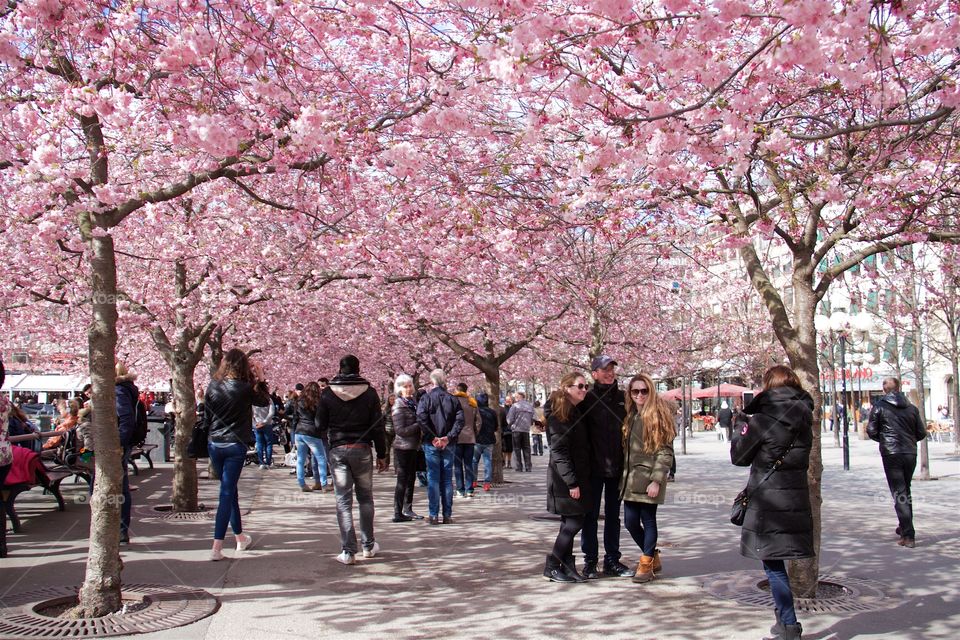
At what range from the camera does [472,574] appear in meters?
7.36

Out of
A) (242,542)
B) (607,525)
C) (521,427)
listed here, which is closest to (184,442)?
(242,542)

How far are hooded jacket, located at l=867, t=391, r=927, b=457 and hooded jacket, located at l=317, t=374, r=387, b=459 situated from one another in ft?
17.3

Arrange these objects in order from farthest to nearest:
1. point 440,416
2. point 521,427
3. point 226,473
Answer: point 521,427
point 440,416
point 226,473

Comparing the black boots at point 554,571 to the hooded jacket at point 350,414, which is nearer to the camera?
the black boots at point 554,571

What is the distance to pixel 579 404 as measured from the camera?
7.16 m

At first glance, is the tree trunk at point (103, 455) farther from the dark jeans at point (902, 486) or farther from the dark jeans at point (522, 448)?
the dark jeans at point (522, 448)

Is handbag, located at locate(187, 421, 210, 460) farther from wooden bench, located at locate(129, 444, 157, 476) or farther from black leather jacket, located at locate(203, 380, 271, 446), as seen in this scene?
wooden bench, located at locate(129, 444, 157, 476)

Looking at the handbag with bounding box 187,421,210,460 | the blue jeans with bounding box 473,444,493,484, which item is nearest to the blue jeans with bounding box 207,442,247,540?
the handbag with bounding box 187,421,210,460

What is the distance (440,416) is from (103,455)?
5.91 m

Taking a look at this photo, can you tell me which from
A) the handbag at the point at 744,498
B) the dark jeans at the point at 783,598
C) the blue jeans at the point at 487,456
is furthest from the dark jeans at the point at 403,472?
the dark jeans at the point at 783,598

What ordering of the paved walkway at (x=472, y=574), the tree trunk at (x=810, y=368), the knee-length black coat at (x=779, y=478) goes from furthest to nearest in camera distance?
the tree trunk at (x=810, y=368), the paved walkway at (x=472, y=574), the knee-length black coat at (x=779, y=478)

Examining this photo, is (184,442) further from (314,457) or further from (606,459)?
(606,459)

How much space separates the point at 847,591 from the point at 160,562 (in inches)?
226

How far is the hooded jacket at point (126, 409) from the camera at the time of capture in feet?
28.0
